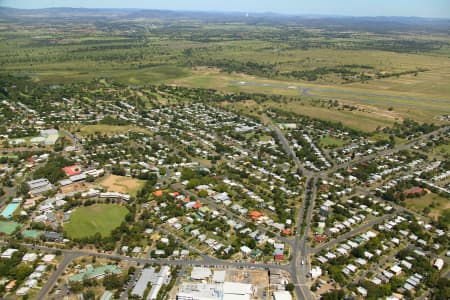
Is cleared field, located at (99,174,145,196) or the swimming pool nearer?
the swimming pool

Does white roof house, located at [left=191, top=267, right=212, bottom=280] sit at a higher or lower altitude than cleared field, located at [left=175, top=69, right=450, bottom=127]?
lower

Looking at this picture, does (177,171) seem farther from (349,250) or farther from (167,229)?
(349,250)

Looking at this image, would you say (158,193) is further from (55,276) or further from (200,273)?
(55,276)

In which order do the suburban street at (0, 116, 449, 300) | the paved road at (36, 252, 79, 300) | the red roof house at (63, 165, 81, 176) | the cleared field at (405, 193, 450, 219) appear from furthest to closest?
1. the red roof house at (63, 165, 81, 176)
2. the cleared field at (405, 193, 450, 219)
3. the suburban street at (0, 116, 449, 300)
4. the paved road at (36, 252, 79, 300)

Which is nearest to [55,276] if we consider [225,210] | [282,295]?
[225,210]

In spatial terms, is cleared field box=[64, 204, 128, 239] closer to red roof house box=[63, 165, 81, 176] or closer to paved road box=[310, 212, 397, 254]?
red roof house box=[63, 165, 81, 176]

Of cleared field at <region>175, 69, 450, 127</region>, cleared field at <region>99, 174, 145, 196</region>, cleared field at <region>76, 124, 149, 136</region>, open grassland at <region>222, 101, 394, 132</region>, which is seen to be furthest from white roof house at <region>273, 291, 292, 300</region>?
cleared field at <region>175, 69, 450, 127</region>
